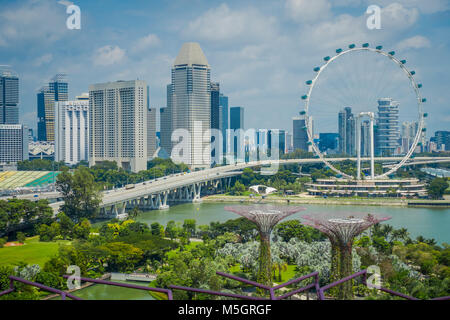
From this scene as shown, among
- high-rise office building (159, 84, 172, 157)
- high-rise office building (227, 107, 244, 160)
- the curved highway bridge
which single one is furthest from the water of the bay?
high-rise office building (227, 107, 244, 160)

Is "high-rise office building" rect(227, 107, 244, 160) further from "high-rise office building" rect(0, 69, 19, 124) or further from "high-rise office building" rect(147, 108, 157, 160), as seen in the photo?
"high-rise office building" rect(0, 69, 19, 124)

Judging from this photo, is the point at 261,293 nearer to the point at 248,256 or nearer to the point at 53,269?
the point at 248,256

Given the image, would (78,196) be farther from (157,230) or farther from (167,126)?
(167,126)

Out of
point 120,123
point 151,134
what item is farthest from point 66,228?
point 151,134

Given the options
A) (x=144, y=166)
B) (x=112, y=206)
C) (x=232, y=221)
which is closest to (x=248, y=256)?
(x=232, y=221)

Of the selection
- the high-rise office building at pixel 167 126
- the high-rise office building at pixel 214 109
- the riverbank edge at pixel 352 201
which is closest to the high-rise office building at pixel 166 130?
the high-rise office building at pixel 167 126
